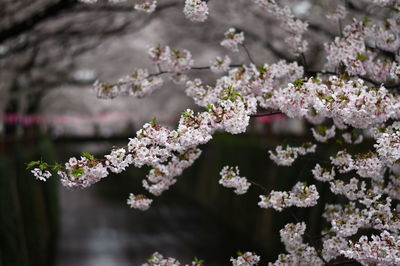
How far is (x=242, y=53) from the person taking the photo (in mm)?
16672

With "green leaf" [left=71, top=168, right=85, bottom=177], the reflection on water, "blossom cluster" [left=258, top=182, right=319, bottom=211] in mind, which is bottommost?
the reflection on water

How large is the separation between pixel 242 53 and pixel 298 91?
1300cm

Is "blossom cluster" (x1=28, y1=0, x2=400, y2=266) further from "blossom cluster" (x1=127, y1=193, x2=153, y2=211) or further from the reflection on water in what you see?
the reflection on water

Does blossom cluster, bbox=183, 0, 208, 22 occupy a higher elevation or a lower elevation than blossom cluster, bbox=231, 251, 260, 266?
higher

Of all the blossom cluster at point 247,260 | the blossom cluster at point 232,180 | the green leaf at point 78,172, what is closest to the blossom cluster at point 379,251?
the blossom cluster at point 247,260

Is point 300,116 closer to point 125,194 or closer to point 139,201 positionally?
point 139,201

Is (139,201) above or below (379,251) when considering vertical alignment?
below

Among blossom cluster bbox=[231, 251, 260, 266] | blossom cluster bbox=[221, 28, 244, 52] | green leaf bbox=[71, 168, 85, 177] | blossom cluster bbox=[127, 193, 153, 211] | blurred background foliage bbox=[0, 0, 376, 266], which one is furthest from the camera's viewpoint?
blurred background foliage bbox=[0, 0, 376, 266]

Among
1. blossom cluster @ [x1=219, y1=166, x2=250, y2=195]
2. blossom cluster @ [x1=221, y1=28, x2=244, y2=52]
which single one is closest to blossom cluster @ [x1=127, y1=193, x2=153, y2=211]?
blossom cluster @ [x1=219, y1=166, x2=250, y2=195]

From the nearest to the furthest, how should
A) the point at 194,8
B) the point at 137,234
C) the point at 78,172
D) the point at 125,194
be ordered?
the point at 78,172 → the point at 194,8 → the point at 137,234 → the point at 125,194

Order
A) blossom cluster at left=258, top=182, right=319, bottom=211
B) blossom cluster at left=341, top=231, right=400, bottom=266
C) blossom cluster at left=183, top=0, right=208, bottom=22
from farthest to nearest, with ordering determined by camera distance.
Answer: blossom cluster at left=183, top=0, right=208, bottom=22 < blossom cluster at left=258, top=182, right=319, bottom=211 < blossom cluster at left=341, top=231, right=400, bottom=266

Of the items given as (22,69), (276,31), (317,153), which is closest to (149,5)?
(317,153)

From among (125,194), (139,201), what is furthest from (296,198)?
(125,194)

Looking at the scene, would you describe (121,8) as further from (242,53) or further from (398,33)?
(242,53)
